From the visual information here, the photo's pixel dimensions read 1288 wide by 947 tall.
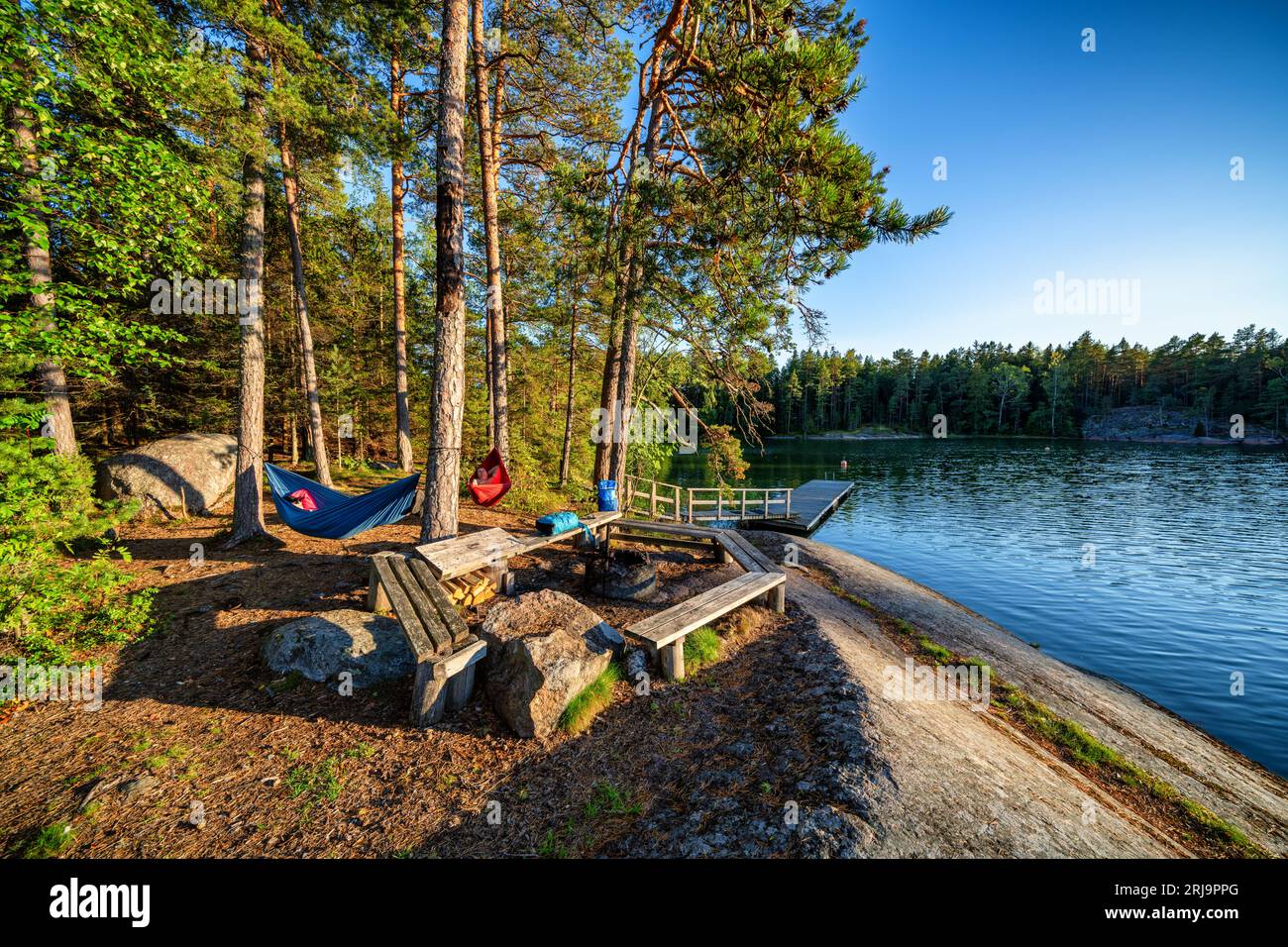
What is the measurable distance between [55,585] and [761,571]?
662 cm

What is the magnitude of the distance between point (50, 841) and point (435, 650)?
6.83 ft

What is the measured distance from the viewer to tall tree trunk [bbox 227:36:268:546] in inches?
252

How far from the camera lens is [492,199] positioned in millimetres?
8953

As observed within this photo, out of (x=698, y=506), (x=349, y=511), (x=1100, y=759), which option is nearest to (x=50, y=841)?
(x=349, y=511)

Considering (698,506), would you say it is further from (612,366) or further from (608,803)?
(608,803)

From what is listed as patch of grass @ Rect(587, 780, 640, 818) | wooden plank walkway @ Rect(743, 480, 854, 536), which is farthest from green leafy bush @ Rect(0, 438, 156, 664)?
wooden plank walkway @ Rect(743, 480, 854, 536)

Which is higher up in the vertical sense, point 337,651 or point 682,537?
point 682,537

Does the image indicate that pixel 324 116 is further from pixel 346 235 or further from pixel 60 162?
pixel 346 235

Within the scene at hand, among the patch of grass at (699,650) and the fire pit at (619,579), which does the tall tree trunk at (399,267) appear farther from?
the patch of grass at (699,650)

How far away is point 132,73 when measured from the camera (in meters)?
4.79

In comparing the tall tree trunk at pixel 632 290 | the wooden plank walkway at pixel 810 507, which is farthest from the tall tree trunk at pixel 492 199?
the wooden plank walkway at pixel 810 507

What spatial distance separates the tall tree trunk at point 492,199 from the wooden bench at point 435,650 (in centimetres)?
539

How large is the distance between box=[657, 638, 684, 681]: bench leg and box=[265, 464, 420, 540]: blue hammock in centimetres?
422
